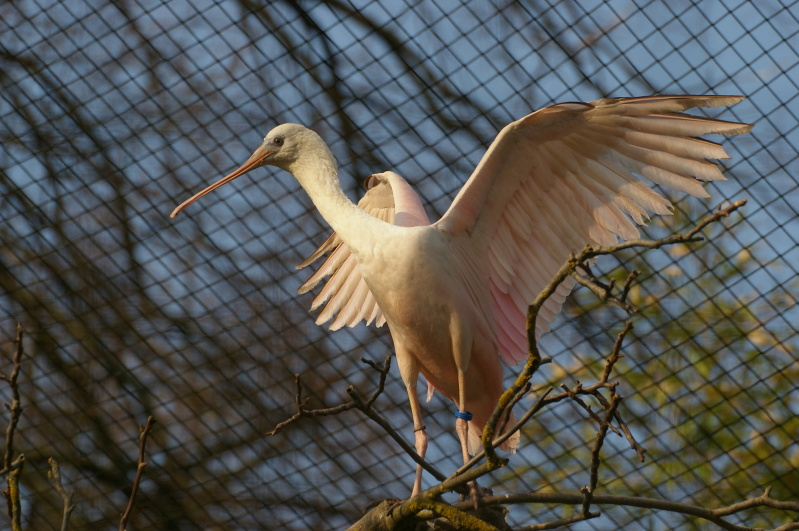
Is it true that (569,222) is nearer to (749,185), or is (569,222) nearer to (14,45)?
(749,185)

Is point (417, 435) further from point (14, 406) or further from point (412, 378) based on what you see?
point (14, 406)

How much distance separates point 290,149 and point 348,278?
Answer: 55 cm

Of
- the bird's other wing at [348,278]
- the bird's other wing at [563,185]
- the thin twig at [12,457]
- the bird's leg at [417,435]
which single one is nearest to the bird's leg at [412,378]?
the bird's leg at [417,435]

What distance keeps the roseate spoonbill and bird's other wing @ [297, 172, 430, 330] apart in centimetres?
27

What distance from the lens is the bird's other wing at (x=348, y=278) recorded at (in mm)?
3602

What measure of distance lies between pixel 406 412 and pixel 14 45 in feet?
7.88

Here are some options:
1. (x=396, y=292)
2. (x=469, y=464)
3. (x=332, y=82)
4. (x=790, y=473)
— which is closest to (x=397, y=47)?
(x=332, y=82)

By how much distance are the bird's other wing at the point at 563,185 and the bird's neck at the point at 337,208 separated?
0.20m

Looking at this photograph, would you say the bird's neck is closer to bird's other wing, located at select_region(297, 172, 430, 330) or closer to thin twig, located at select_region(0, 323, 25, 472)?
bird's other wing, located at select_region(297, 172, 430, 330)

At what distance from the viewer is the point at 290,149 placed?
3225 mm

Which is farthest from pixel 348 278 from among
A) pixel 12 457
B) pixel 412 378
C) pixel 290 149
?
pixel 12 457

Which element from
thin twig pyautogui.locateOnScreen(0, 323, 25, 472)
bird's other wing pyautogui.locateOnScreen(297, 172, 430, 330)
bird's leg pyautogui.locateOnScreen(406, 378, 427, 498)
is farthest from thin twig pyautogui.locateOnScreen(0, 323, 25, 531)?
bird's other wing pyautogui.locateOnScreen(297, 172, 430, 330)

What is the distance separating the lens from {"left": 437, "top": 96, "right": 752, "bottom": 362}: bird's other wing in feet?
9.62

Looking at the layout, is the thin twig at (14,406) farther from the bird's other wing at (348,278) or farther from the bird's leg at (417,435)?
the bird's other wing at (348,278)
